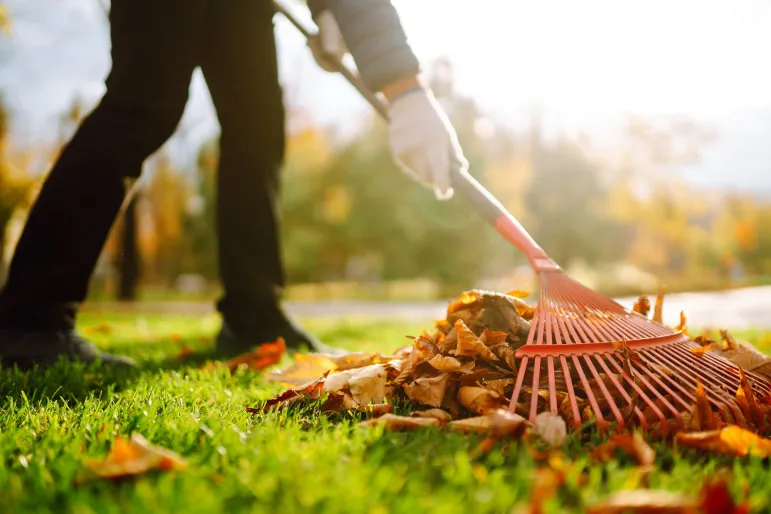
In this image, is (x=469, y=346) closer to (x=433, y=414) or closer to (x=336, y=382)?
(x=433, y=414)

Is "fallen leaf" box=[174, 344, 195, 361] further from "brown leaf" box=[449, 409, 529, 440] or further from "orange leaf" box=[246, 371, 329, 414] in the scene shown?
"brown leaf" box=[449, 409, 529, 440]

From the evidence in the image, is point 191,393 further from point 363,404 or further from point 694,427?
point 694,427

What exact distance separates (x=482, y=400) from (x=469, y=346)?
171mm

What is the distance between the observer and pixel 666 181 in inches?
808

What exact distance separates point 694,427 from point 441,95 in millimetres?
17925

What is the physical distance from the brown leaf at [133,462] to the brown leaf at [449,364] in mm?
725

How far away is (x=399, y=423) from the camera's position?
1387 millimetres

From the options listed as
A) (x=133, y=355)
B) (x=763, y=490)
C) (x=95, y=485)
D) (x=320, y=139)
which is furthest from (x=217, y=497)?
(x=320, y=139)

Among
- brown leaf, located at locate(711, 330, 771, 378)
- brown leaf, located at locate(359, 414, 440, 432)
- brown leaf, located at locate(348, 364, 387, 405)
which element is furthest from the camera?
brown leaf, located at locate(711, 330, 771, 378)

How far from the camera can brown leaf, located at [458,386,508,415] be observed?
1469mm

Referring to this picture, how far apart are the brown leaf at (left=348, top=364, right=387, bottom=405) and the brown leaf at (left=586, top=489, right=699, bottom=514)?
2.55 feet

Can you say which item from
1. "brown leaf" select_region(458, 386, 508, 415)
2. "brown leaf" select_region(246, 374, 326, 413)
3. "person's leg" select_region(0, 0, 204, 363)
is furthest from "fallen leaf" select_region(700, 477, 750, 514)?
"person's leg" select_region(0, 0, 204, 363)

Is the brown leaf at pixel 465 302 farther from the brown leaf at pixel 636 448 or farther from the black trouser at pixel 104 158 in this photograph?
the black trouser at pixel 104 158

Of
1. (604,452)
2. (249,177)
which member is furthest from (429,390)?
(249,177)
